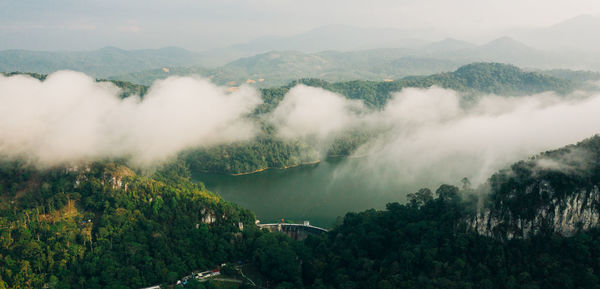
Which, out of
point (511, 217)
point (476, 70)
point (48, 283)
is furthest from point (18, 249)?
point (476, 70)

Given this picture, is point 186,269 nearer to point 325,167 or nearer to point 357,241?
point 357,241

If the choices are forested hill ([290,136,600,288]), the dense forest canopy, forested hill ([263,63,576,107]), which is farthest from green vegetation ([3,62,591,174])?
forested hill ([290,136,600,288])

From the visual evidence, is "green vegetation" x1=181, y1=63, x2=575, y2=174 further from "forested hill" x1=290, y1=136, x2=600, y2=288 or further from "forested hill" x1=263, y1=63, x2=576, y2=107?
"forested hill" x1=290, y1=136, x2=600, y2=288

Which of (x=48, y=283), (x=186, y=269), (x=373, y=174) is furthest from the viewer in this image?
(x=373, y=174)

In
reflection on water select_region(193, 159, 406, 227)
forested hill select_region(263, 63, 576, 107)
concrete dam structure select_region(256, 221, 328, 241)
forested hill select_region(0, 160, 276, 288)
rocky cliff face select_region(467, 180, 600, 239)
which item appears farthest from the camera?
forested hill select_region(263, 63, 576, 107)

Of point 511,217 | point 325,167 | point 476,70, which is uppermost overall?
point 476,70
